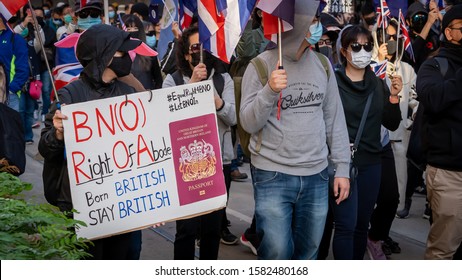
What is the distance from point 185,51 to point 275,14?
149 cm

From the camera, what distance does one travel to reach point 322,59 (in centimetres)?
529

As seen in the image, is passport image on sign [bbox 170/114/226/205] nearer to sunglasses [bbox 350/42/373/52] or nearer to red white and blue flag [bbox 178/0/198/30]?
sunglasses [bbox 350/42/373/52]

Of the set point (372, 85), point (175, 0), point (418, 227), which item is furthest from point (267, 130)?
point (418, 227)

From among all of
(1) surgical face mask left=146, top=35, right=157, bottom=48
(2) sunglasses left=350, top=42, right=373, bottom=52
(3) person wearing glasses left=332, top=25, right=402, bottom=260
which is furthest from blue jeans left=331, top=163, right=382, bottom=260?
(1) surgical face mask left=146, top=35, right=157, bottom=48

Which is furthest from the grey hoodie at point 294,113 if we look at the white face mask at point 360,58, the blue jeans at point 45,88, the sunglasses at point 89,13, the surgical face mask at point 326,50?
the blue jeans at point 45,88

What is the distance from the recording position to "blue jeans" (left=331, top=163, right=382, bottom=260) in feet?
18.6

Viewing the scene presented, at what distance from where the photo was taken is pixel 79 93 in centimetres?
491

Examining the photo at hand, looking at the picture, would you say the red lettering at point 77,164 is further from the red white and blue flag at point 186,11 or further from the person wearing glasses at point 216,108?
the red white and blue flag at point 186,11

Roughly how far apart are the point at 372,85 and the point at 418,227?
262cm

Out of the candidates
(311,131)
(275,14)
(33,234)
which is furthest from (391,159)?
(33,234)

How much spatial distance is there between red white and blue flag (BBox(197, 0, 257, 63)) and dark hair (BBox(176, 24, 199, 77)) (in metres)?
0.27

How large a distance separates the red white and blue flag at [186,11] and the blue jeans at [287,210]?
1868mm

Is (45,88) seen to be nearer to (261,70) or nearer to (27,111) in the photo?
(27,111)

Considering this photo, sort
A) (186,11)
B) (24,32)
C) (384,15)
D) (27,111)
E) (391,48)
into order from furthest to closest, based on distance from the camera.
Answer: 1. (24,32)
2. (27,111)
3. (384,15)
4. (391,48)
5. (186,11)
